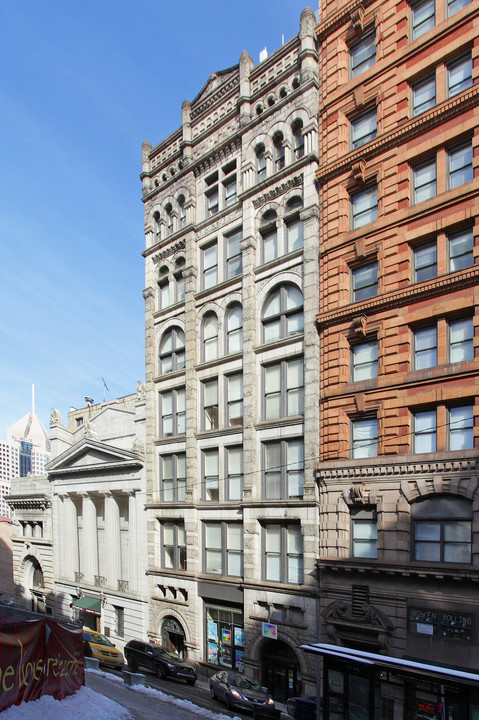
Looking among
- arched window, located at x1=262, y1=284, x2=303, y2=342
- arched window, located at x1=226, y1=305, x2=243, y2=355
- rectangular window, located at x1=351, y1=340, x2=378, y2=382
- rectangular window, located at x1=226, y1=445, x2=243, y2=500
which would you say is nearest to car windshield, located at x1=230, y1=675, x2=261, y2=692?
rectangular window, located at x1=226, y1=445, x2=243, y2=500

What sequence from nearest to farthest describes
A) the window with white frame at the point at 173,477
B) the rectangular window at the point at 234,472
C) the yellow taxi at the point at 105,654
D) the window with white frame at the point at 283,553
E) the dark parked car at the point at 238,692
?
the dark parked car at the point at 238,692 → the window with white frame at the point at 283,553 → the yellow taxi at the point at 105,654 → the rectangular window at the point at 234,472 → the window with white frame at the point at 173,477

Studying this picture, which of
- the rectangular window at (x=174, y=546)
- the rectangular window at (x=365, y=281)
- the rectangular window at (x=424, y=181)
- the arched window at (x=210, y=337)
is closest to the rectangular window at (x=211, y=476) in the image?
the rectangular window at (x=174, y=546)

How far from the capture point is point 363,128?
2902 centimetres

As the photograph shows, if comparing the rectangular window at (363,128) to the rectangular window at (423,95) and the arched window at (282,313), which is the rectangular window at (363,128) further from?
the arched window at (282,313)

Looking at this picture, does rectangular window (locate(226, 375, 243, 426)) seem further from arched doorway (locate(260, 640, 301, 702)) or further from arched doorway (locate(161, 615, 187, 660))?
arched doorway (locate(161, 615, 187, 660))

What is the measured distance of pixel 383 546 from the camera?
949 inches

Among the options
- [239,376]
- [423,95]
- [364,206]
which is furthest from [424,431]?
[423,95]

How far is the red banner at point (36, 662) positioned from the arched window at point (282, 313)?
18.1 metres

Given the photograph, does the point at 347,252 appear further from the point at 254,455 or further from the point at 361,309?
the point at 254,455

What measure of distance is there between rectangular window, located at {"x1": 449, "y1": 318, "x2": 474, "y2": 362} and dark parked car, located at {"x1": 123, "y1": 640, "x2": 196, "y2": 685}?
2030 cm

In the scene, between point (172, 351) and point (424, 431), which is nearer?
point (424, 431)

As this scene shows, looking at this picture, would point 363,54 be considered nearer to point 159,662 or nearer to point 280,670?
point 280,670

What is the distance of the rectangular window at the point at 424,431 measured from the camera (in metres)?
23.8

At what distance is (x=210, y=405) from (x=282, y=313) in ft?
26.2
